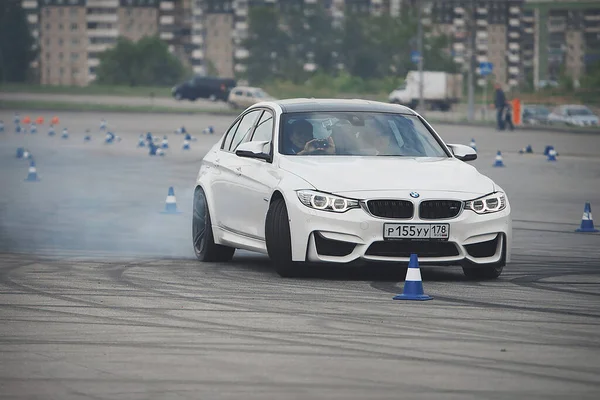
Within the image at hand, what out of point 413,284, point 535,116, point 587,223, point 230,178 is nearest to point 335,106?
point 230,178

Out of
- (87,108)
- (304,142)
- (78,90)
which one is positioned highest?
(304,142)

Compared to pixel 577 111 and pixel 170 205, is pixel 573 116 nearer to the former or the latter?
pixel 577 111

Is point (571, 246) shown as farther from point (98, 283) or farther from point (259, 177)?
point (98, 283)

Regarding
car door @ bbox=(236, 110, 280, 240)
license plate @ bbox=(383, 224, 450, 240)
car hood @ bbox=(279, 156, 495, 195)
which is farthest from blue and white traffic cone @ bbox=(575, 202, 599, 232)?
license plate @ bbox=(383, 224, 450, 240)

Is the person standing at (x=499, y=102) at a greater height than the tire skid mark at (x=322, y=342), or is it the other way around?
the tire skid mark at (x=322, y=342)

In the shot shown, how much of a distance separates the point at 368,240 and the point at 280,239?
0.73 m

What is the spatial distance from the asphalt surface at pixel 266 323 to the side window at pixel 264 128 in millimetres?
1099

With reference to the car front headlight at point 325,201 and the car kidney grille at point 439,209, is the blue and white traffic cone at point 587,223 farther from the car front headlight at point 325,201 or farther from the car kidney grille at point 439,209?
the car front headlight at point 325,201

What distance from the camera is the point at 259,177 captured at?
12.6 metres

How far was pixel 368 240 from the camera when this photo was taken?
11469 millimetres

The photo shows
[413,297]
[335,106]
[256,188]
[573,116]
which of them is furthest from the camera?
[573,116]

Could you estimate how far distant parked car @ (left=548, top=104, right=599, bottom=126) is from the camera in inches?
2694

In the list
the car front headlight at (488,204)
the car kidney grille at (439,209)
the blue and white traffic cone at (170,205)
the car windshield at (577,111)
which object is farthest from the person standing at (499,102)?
the car kidney grille at (439,209)

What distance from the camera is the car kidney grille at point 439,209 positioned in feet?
38.0
